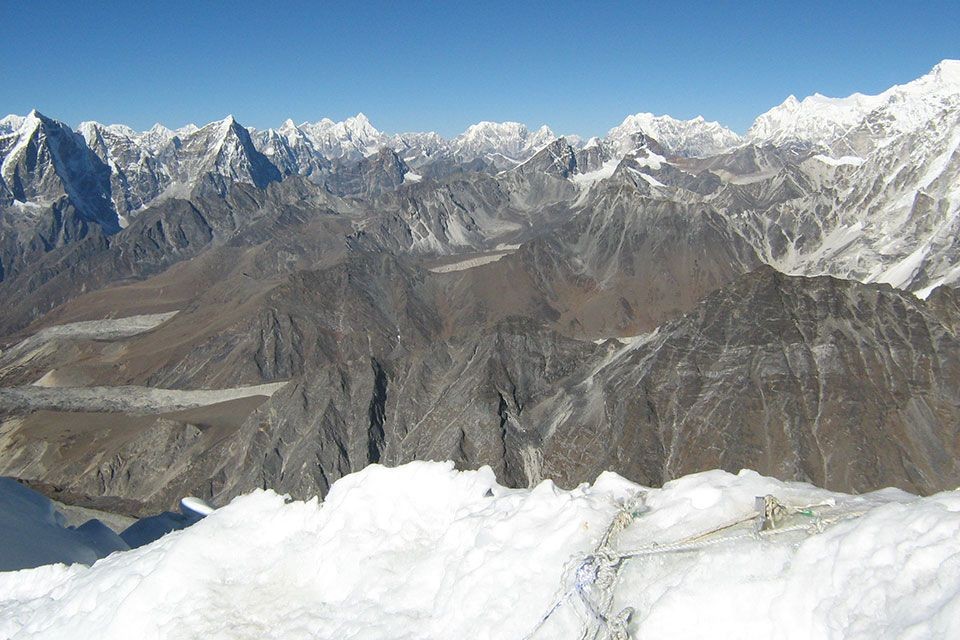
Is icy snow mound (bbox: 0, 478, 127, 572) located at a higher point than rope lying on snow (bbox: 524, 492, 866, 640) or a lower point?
lower

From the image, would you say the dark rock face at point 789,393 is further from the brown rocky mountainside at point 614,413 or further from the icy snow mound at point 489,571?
the icy snow mound at point 489,571

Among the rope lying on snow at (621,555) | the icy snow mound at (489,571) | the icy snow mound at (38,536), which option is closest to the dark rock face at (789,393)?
the icy snow mound at (38,536)

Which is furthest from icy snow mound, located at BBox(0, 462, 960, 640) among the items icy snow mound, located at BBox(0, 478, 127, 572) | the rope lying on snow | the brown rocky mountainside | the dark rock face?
the brown rocky mountainside

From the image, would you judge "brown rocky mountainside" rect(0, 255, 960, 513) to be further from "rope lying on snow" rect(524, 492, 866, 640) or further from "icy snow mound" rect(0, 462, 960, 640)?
"rope lying on snow" rect(524, 492, 866, 640)

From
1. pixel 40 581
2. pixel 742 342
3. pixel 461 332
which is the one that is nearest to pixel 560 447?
pixel 742 342

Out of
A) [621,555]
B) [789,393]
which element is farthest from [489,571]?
[789,393]

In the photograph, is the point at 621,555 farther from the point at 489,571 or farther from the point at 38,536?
the point at 38,536

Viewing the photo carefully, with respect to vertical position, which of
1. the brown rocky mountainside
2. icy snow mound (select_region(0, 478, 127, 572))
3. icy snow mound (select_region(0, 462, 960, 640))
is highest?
icy snow mound (select_region(0, 462, 960, 640))
